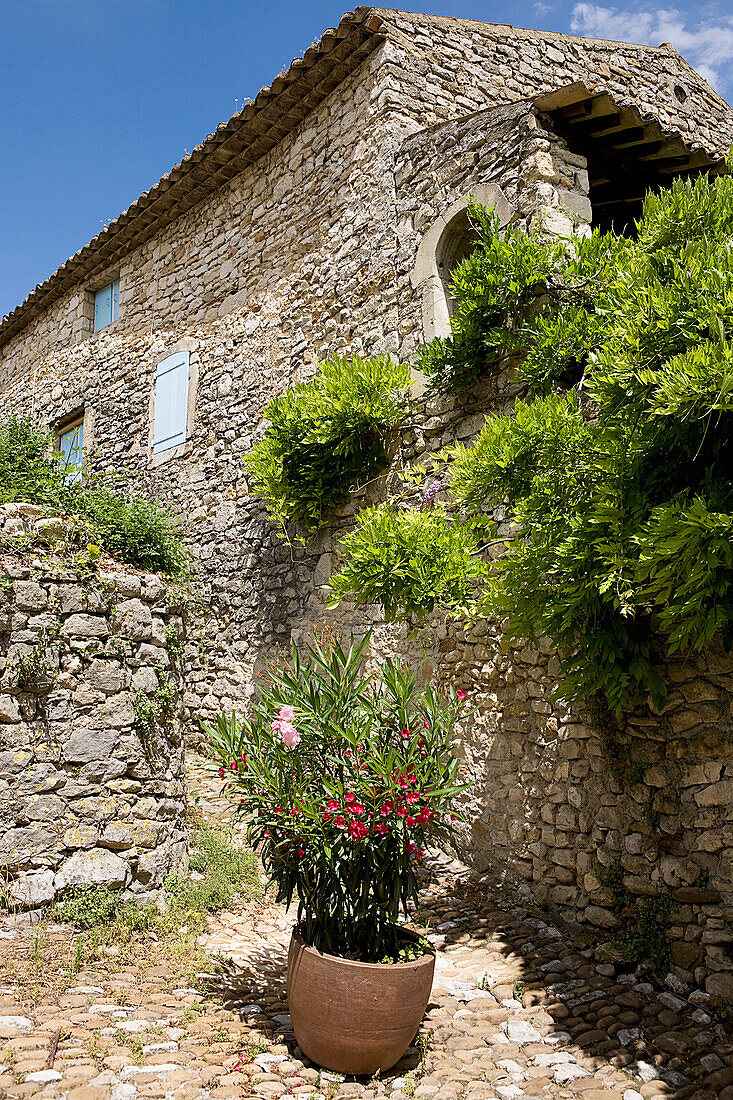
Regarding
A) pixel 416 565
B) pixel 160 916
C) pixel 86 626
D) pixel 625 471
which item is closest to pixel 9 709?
pixel 86 626

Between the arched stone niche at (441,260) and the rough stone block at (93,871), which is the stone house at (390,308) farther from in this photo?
the rough stone block at (93,871)

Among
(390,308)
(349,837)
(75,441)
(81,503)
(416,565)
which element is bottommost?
(349,837)

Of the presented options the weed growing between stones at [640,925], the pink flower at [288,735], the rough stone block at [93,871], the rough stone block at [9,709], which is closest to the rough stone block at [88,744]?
the rough stone block at [9,709]

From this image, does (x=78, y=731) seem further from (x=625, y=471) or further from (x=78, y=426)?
(x=78, y=426)

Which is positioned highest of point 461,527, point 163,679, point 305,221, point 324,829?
point 305,221

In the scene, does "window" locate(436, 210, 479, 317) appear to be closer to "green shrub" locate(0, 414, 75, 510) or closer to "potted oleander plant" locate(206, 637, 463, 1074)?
"green shrub" locate(0, 414, 75, 510)

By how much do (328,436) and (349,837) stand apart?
3582mm

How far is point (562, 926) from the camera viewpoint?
14.4 feet

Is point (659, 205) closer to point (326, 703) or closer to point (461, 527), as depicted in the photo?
point (461, 527)

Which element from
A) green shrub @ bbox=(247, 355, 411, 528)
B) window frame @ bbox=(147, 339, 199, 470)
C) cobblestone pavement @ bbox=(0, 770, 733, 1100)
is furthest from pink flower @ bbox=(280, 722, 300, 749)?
window frame @ bbox=(147, 339, 199, 470)

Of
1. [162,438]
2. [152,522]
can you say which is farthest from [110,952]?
[162,438]

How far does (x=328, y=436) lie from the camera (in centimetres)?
621

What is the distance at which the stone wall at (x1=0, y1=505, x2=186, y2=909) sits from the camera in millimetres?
4477

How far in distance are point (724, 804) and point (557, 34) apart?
777 cm
